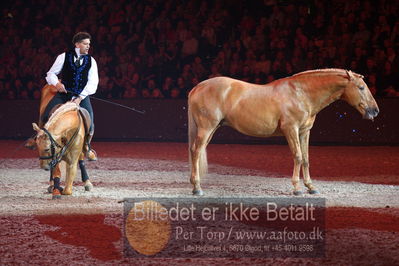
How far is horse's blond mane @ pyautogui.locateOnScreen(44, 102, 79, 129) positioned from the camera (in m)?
7.53

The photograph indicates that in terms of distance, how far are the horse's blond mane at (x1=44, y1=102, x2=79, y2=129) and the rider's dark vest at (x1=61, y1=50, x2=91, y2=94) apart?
358 millimetres

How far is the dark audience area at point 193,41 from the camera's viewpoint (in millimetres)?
15117

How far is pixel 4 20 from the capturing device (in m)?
19.7

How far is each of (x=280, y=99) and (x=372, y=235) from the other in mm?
2884

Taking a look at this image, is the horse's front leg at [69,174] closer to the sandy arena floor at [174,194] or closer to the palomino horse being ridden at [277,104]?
the sandy arena floor at [174,194]

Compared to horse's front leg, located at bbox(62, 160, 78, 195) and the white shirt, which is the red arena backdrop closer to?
the white shirt

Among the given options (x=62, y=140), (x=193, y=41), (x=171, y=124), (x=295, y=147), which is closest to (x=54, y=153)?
(x=62, y=140)

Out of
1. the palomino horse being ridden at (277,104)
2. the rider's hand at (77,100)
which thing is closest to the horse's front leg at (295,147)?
the palomino horse being ridden at (277,104)

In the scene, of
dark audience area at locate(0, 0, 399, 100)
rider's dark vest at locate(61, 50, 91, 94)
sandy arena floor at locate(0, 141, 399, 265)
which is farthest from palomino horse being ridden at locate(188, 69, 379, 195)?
dark audience area at locate(0, 0, 399, 100)

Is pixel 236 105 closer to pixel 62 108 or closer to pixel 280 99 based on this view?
pixel 280 99

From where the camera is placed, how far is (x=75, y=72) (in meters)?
8.17

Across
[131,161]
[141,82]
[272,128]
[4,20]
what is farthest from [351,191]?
[4,20]

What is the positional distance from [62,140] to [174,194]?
62.9 inches

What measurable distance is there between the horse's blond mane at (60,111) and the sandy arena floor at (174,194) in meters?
0.96
